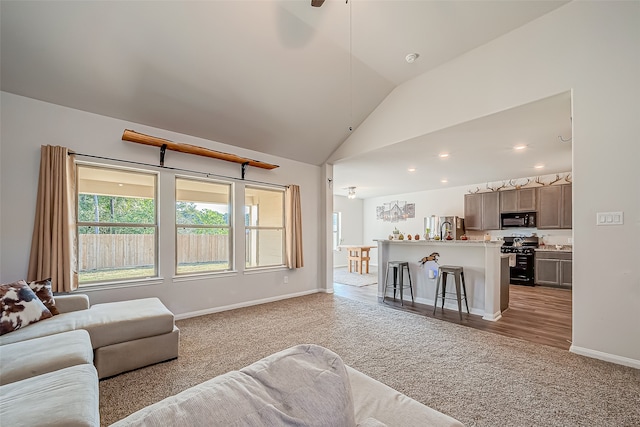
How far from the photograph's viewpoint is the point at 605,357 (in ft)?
8.57

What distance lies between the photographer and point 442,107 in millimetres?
3732

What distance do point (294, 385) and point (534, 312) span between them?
4894 millimetres

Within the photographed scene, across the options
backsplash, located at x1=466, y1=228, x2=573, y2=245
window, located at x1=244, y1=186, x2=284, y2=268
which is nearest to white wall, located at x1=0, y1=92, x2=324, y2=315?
window, located at x1=244, y1=186, x2=284, y2=268

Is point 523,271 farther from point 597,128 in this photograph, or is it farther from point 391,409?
point 391,409

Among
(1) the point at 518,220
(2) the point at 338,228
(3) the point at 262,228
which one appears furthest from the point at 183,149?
(1) the point at 518,220

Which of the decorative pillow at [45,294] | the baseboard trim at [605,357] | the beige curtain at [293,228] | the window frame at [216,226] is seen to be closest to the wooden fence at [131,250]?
the window frame at [216,226]

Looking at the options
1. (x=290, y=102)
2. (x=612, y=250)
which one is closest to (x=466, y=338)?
(x=612, y=250)

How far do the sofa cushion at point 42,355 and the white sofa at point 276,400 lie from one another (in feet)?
5.20

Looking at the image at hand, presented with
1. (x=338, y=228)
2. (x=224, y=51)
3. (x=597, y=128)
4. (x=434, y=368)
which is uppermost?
(x=224, y=51)

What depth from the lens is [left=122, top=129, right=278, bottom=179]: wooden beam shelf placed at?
3.39 metres

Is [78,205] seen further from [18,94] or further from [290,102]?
[290,102]

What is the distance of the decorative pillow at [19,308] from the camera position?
2164mm

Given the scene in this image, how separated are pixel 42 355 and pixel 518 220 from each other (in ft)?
28.0

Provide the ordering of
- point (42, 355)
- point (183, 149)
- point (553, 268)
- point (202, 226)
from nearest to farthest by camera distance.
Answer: point (42, 355) → point (183, 149) → point (202, 226) → point (553, 268)
